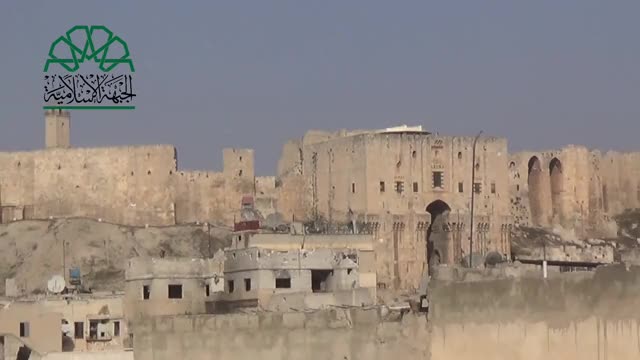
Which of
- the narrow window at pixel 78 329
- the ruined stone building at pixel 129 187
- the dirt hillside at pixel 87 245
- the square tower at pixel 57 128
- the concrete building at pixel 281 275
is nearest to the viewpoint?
the concrete building at pixel 281 275

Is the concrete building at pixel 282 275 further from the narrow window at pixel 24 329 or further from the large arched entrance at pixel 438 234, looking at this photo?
the large arched entrance at pixel 438 234

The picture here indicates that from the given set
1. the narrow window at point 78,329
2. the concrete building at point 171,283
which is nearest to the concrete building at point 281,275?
the concrete building at point 171,283

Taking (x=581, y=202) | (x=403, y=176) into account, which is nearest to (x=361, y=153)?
(x=403, y=176)

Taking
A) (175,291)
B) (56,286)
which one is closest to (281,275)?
(175,291)

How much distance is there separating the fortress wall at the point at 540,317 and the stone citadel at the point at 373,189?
1070 inches

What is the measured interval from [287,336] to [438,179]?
39952 millimetres

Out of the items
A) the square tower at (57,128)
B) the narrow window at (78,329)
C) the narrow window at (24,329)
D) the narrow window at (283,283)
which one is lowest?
the narrow window at (78,329)

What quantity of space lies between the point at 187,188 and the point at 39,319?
3808 centimetres

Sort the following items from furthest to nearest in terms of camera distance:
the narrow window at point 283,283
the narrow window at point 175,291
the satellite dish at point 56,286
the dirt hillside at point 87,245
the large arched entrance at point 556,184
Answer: the large arched entrance at point 556,184 < the dirt hillside at point 87,245 < the satellite dish at point 56,286 < the narrow window at point 175,291 < the narrow window at point 283,283

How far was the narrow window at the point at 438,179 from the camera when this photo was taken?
58.1 m

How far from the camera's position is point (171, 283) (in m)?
31.0

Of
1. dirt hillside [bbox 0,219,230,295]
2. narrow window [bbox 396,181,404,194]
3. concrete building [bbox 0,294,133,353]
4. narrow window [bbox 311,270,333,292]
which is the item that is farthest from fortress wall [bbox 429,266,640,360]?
dirt hillside [bbox 0,219,230,295]

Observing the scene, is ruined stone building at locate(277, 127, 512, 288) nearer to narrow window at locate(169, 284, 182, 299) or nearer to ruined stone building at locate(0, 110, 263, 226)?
ruined stone building at locate(0, 110, 263, 226)

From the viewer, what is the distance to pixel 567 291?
1479 centimetres
